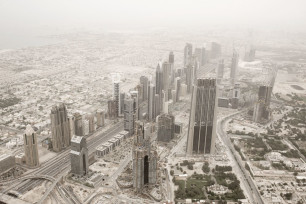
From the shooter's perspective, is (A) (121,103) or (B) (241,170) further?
(A) (121,103)

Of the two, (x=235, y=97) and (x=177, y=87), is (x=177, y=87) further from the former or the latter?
(x=235, y=97)

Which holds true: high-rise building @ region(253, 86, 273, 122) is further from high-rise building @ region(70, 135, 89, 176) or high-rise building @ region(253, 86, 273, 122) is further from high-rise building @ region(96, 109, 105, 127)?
high-rise building @ region(70, 135, 89, 176)

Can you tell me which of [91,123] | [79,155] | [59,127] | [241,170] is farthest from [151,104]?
[79,155]

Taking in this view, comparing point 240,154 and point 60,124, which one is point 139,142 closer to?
point 60,124

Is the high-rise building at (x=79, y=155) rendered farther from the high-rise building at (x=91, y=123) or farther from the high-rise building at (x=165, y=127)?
the high-rise building at (x=165, y=127)

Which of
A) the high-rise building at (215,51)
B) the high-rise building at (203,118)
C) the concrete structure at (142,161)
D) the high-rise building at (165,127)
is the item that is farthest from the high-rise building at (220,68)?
the concrete structure at (142,161)

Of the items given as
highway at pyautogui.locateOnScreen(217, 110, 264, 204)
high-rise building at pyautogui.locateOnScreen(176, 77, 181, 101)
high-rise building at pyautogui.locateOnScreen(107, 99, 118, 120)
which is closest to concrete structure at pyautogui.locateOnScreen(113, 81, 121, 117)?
high-rise building at pyautogui.locateOnScreen(107, 99, 118, 120)

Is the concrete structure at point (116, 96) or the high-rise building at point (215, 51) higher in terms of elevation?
the high-rise building at point (215, 51)
